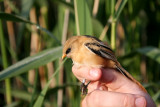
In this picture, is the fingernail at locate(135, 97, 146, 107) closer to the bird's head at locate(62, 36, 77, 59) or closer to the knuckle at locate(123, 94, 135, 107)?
the knuckle at locate(123, 94, 135, 107)

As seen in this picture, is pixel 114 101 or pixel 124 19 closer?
pixel 114 101

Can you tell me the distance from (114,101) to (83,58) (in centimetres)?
25

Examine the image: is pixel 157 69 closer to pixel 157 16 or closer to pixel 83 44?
pixel 157 16

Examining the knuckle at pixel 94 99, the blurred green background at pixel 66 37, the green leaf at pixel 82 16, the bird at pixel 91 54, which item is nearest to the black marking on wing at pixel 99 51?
Result: the bird at pixel 91 54

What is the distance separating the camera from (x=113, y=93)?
37.7 inches

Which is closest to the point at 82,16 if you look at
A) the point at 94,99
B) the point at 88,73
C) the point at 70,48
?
the point at 70,48

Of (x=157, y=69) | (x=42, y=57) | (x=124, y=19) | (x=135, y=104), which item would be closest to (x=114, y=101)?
(x=135, y=104)

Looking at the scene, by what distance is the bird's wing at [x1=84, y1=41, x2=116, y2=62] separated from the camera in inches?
43.1

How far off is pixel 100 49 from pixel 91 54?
47mm

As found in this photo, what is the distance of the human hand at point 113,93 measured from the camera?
94cm

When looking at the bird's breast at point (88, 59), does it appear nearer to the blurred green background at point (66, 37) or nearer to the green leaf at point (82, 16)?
the green leaf at point (82, 16)

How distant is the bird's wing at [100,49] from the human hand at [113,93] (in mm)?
63

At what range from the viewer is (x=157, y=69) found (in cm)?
234

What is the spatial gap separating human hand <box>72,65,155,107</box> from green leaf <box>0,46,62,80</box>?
1.07ft
